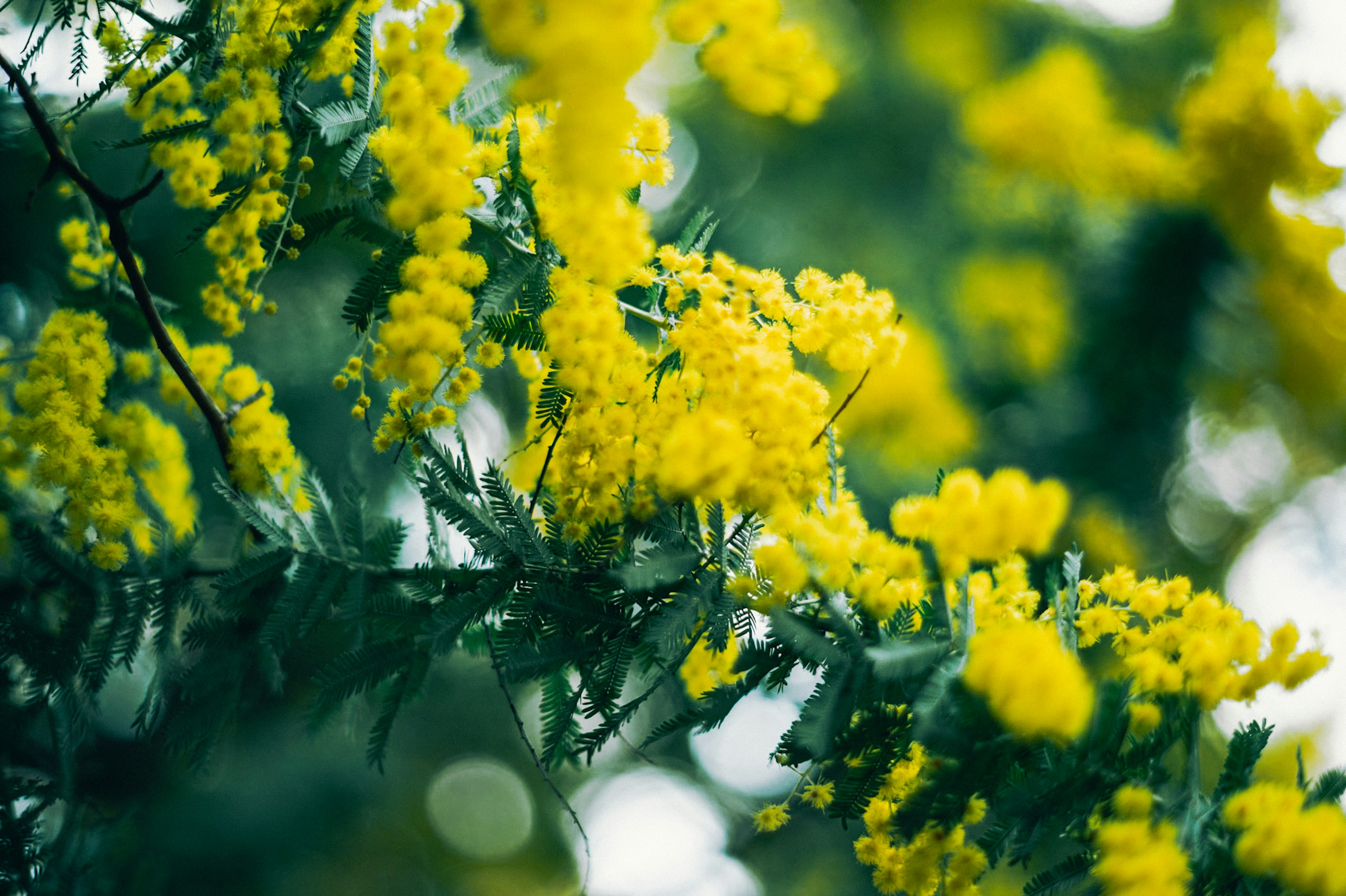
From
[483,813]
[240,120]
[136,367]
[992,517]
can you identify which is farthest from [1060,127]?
[483,813]

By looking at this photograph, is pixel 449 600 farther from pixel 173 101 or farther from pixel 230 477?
pixel 173 101

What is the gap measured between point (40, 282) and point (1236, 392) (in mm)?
5825

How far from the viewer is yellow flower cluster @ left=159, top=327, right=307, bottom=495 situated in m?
1.86

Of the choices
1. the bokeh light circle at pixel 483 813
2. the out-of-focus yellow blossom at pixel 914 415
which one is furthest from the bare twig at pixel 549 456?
the bokeh light circle at pixel 483 813

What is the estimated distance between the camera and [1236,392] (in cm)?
254

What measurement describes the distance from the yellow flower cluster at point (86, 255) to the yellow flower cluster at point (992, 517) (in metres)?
2.37

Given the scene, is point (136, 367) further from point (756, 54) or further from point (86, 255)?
point (756, 54)

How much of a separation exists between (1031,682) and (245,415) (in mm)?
1913

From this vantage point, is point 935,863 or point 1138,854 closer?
point 1138,854

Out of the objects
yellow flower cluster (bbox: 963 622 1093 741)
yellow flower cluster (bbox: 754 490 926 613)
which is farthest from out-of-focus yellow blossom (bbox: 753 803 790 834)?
yellow flower cluster (bbox: 963 622 1093 741)

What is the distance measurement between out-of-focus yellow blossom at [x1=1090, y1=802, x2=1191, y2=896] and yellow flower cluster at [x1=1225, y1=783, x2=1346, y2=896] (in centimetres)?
11

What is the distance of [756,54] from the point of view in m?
1.22

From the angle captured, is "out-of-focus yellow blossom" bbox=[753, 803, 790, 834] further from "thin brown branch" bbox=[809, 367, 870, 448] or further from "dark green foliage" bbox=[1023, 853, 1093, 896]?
"thin brown branch" bbox=[809, 367, 870, 448]

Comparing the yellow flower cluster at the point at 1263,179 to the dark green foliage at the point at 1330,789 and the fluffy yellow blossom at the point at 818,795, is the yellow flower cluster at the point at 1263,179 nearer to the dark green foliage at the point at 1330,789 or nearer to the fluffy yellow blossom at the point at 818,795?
the dark green foliage at the point at 1330,789
